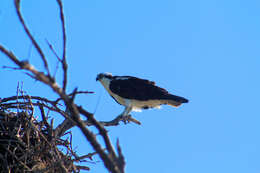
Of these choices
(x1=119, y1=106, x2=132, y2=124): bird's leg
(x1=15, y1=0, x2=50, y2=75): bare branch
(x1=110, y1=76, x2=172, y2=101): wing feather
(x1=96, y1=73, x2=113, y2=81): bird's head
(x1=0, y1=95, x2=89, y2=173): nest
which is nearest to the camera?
(x1=15, y1=0, x2=50, y2=75): bare branch

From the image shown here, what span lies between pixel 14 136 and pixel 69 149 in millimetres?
965

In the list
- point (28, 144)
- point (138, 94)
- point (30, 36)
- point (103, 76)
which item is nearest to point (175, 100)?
point (138, 94)

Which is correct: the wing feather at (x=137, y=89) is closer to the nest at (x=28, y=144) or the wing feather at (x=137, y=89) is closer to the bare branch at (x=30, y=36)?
the nest at (x=28, y=144)

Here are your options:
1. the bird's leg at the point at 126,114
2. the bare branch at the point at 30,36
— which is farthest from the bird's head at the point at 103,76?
the bare branch at the point at 30,36

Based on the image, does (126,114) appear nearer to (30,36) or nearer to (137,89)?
(137,89)

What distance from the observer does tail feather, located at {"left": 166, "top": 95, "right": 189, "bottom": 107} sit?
284 inches

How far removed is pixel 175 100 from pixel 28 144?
9.83ft

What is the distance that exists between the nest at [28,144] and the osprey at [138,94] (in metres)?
1.67

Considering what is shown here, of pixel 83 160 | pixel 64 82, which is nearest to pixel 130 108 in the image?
pixel 83 160

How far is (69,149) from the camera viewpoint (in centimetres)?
638

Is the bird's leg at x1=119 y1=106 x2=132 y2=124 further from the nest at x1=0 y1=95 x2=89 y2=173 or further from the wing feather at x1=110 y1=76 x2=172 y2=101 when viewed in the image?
the nest at x1=0 y1=95 x2=89 y2=173

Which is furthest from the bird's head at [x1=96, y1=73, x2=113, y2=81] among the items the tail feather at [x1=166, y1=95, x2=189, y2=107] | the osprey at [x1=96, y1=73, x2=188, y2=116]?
the tail feather at [x1=166, y1=95, x2=189, y2=107]

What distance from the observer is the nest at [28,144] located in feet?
18.9

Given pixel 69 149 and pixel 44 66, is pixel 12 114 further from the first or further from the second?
pixel 44 66
